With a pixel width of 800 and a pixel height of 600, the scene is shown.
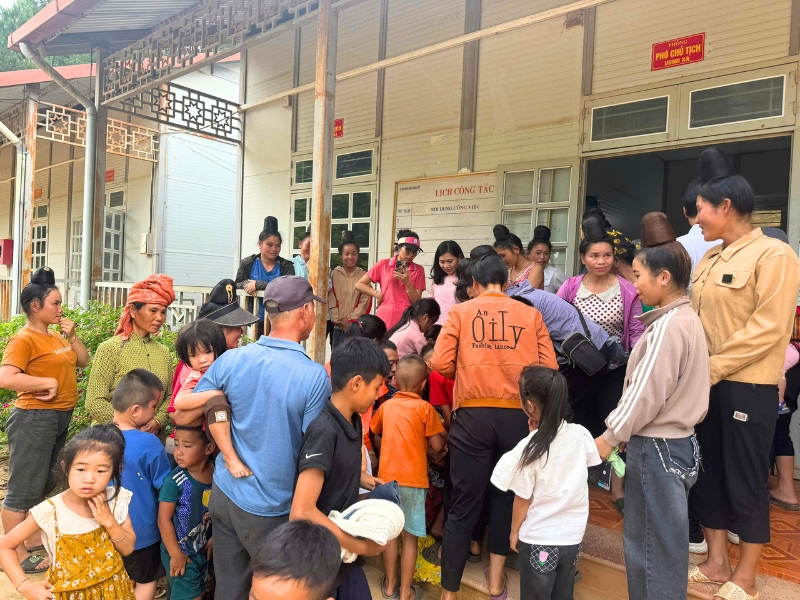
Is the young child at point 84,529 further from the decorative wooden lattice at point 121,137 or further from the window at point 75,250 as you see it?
the window at point 75,250

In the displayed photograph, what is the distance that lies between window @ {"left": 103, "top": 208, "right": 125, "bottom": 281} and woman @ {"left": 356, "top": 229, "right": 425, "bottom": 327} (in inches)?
331

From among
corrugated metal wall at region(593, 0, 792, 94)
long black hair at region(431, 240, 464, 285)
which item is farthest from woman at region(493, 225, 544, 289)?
corrugated metal wall at region(593, 0, 792, 94)

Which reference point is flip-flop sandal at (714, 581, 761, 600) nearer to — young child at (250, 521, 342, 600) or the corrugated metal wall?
young child at (250, 521, 342, 600)

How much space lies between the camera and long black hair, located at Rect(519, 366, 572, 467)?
7.89 ft

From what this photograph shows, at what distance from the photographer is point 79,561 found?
230 centimetres

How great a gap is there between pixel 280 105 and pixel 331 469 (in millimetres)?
7284

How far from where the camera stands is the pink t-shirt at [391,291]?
5.06 meters

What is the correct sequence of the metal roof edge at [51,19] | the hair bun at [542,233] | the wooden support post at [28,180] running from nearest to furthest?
the hair bun at [542,233], the metal roof edge at [51,19], the wooden support post at [28,180]

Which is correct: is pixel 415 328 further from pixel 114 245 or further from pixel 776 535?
pixel 114 245

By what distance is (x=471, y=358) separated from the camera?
2.86 metres

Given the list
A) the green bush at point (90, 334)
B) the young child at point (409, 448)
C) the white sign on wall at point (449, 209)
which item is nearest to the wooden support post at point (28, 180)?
the green bush at point (90, 334)

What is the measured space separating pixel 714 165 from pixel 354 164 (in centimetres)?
533

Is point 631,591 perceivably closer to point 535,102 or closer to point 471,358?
point 471,358

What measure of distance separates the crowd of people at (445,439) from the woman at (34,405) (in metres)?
0.02
